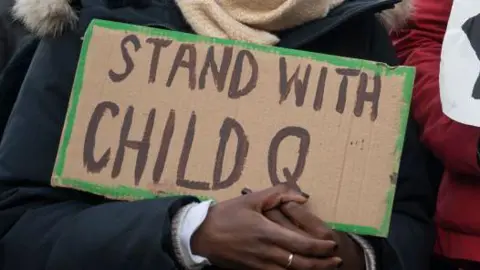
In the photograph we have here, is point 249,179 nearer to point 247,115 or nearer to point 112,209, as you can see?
point 247,115

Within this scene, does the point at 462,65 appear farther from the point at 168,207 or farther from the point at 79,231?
the point at 79,231

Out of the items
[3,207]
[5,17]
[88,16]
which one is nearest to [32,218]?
[3,207]

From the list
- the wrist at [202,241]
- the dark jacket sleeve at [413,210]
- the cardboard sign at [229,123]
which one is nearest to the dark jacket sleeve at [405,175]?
the dark jacket sleeve at [413,210]

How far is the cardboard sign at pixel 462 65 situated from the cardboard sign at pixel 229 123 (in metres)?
0.15

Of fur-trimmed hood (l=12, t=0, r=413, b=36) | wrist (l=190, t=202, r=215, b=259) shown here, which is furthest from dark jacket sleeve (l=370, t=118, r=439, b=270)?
fur-trimmed hood (l=12, t=0, r=413, b=36)

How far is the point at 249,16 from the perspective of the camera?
1.31 m

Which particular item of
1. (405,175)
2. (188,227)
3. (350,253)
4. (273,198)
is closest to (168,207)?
(188,227)

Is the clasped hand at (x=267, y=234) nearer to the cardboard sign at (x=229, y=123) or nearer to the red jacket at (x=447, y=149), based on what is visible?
the cardboard sign at (x=229, y=123)

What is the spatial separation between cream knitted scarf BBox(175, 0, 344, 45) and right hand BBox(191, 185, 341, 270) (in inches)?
11.9

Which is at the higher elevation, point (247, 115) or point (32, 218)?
point (247, 115)

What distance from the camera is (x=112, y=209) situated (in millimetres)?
1162

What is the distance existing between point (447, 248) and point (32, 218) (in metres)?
0.66

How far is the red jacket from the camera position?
1.29 m

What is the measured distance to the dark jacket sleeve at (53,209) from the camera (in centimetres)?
113
